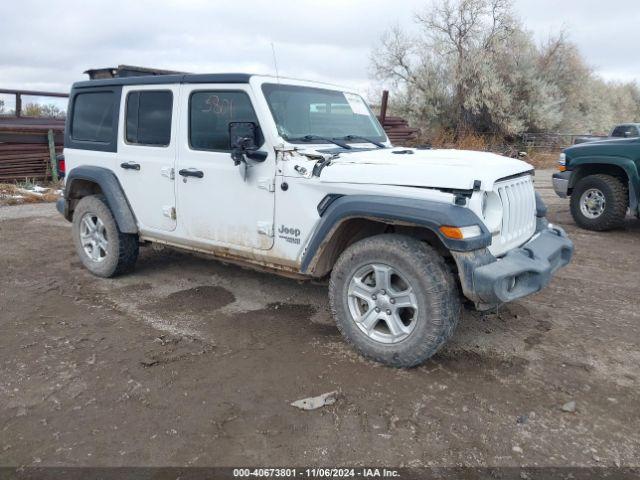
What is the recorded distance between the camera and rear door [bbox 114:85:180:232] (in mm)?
4656

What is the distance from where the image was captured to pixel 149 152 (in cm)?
480

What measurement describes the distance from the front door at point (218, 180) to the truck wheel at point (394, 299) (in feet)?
2.63

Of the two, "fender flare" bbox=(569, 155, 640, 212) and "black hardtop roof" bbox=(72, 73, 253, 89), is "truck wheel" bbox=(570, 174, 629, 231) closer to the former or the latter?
"fender flare" bbox=(569, 155, 640, 212)

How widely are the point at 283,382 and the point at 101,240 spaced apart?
3016 millimetres

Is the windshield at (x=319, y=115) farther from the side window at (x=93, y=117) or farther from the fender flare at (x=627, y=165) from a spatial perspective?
the fender flare at (x=627, y=165)

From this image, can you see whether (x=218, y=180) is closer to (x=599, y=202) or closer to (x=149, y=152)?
(x=149, y=152)

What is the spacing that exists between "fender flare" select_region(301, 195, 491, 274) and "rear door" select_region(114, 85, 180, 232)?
5.37ft

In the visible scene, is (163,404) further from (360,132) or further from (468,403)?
(360,132)

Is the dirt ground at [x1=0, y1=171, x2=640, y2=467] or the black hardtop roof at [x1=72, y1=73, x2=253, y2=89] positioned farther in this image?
the black hardtop roof at [x1=72, y1=73, x2=253, y2=89]

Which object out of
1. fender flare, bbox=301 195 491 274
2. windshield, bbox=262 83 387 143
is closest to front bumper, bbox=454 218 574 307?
fender flare, bbox=301 195 491 274

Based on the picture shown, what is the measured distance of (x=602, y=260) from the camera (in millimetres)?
6277

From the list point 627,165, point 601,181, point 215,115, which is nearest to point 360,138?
point 215,115

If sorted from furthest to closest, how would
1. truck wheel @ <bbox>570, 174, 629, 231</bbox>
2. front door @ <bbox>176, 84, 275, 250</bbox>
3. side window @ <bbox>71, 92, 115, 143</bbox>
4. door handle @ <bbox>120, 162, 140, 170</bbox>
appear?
truck wheel @ <bbox>570, 174, 629, 231</bbox>
side window @ <bbox>71, 92, 115, 143</bbox>
door handle @ <bbox>120, 162, 140, 170</bbox>
front door @ <bbox>176, 84, 275, 250</bbox>

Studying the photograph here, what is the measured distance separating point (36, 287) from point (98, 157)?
1380mm
